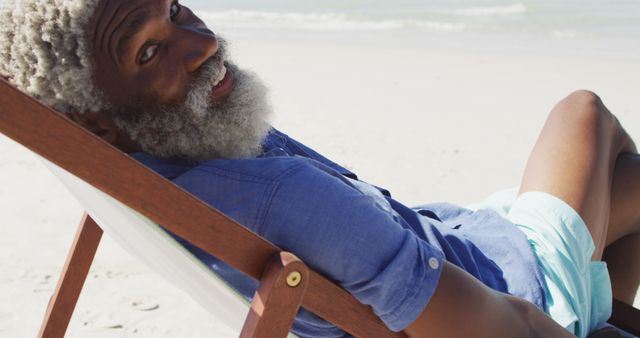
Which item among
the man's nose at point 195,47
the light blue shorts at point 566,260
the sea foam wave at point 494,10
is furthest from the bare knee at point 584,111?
the sea foam wave at point 494,10

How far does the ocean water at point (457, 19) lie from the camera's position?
10305mm

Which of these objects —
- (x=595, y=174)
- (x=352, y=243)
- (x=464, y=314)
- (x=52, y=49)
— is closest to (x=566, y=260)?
(x=595, y=174)

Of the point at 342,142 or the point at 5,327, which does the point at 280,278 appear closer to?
the point at 5,327

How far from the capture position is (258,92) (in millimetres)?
1759

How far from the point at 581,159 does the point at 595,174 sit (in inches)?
2.1

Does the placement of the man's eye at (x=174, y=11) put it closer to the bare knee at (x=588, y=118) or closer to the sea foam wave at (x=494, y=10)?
the bare knee at (x=588, y=118)

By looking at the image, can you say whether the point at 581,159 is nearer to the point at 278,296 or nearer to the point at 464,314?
the point at 464,314

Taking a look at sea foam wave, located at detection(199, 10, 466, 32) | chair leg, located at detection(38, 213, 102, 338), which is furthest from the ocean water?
chair leg, located at detection(38, 213, 102, 338)

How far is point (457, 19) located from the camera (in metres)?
12.1

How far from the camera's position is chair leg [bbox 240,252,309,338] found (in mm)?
1299

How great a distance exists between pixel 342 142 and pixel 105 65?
4.06 meters

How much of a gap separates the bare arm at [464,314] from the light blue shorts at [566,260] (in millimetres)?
368

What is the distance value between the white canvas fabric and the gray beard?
0.55 ft

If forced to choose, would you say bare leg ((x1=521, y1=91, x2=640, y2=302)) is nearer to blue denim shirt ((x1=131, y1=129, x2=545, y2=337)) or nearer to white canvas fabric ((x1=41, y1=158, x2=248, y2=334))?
blue denim shirt ((x1=131, y1=129, x2=545, y2=337))
